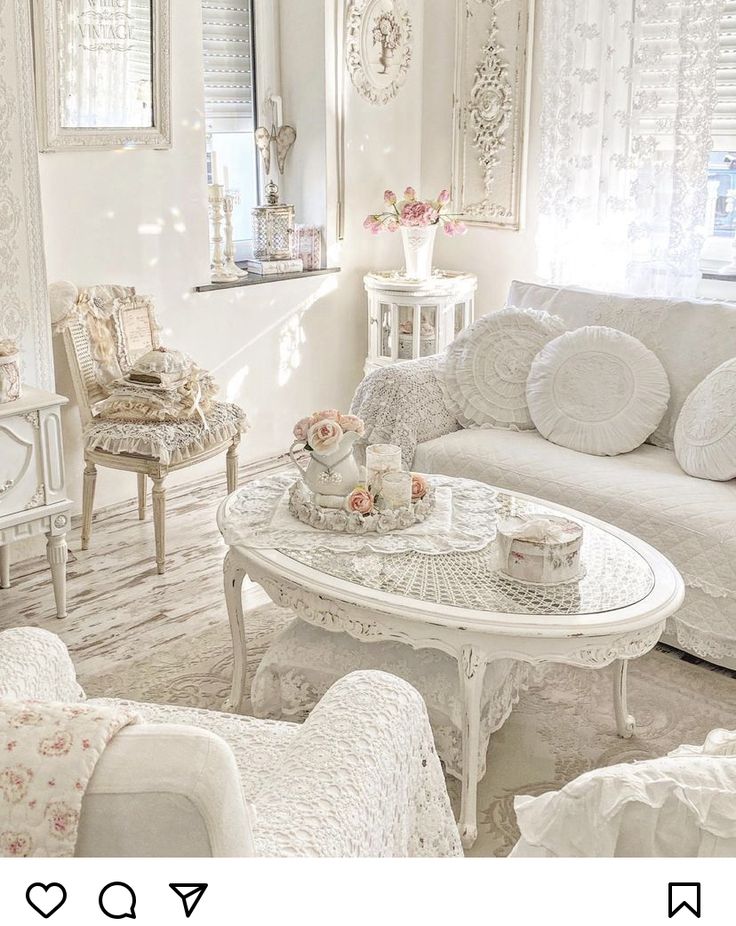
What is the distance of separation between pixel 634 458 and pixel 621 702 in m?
1.01

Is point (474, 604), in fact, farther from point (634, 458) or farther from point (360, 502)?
point (634, 458)

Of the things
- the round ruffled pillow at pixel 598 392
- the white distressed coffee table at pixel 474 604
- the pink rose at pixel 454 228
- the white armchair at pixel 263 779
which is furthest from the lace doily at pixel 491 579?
the pink rose at pixel 454 228

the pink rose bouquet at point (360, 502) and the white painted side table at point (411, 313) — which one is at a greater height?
the white painted side table at point (411, 313)

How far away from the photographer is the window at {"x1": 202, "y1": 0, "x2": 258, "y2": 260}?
4.48 meters

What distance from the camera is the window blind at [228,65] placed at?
447cm

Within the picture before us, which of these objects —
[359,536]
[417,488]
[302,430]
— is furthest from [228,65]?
[359,536]

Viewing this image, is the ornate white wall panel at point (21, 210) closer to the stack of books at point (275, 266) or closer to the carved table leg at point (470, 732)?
the stack of books at point (275, 266)

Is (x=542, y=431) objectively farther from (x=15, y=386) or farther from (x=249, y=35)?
(x=249, y=35)

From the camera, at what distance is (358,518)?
8.61ft

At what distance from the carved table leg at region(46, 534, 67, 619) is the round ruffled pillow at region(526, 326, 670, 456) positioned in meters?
1.60

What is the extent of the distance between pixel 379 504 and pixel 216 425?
4.04 ft

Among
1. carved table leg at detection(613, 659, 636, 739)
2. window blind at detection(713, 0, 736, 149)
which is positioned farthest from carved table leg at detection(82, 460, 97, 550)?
window blind at detection(713, 0, 736, 149)

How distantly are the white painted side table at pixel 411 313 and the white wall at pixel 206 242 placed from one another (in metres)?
0.26
